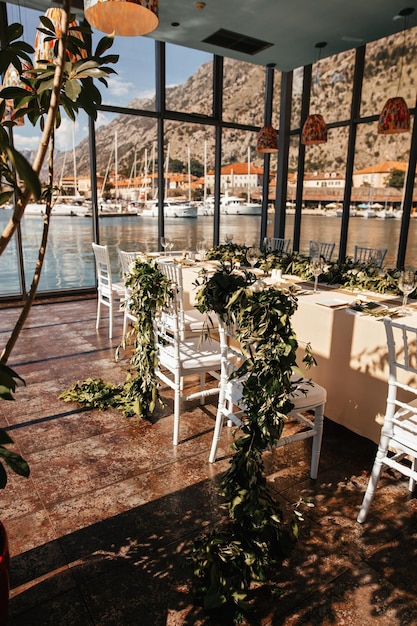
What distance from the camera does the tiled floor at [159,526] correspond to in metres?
1.59

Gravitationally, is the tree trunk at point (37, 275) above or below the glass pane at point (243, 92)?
below

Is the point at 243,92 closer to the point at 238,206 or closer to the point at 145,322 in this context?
the point at 238,206

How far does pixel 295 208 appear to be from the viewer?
Answer: 300 inches

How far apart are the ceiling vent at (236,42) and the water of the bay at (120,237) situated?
2.51 metres

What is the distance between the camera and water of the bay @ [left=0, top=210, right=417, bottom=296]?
615 cm

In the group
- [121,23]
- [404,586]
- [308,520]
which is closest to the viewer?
[404,586]

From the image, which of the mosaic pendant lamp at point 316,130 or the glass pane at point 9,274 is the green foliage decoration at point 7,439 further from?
the glass pane at point 9,274

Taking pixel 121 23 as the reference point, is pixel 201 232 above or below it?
below

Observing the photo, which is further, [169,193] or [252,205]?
[252,205]

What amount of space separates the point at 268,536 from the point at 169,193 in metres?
5.93

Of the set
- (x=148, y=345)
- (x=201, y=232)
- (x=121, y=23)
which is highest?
(x=121, y=23)

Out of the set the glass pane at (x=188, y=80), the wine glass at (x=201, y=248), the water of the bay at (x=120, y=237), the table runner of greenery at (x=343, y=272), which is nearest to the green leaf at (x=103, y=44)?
the table runner of greenery at (x=343, y=272)

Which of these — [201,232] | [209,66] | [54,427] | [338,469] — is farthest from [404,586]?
[209,66]

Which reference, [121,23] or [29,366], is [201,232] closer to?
[29,366]
